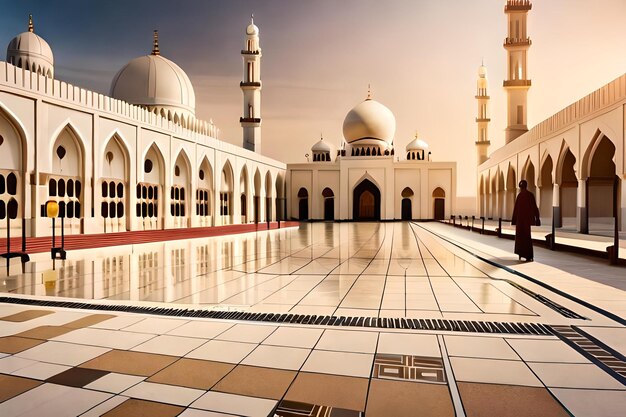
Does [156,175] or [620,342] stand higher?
[156,175]

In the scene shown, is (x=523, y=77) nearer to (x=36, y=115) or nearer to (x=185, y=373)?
(x=36, y=115)

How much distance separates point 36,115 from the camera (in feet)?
36.1

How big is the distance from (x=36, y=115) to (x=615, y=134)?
52.5 ft

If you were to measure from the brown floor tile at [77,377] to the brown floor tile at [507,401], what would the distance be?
1.95 metres

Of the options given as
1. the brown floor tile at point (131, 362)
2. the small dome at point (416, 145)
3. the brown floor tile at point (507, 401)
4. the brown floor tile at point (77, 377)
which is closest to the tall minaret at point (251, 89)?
the small dome at point (416, 145)

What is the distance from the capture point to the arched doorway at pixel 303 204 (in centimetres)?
3092

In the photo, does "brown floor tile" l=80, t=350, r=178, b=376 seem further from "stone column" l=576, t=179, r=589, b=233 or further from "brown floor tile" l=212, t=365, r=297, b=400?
"stone column" l=576, t=179, r=589, b=233

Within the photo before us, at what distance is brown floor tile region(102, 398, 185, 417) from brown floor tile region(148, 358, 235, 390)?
8.9 inches

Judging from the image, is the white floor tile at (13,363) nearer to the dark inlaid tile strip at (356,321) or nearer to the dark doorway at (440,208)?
the dark inlaid tile strip at (356,321)

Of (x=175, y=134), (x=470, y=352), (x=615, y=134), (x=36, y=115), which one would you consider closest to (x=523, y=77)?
(x=615, y=134)

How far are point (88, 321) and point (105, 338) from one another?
0.56m

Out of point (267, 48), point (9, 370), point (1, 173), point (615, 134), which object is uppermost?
point (267, 48)

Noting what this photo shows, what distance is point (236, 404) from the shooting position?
1955 mm

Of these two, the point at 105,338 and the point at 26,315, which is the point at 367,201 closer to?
the point at 26,315
